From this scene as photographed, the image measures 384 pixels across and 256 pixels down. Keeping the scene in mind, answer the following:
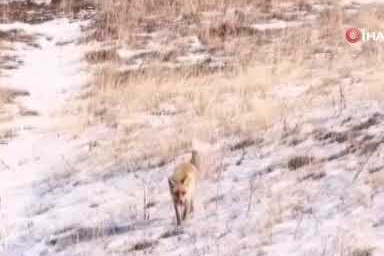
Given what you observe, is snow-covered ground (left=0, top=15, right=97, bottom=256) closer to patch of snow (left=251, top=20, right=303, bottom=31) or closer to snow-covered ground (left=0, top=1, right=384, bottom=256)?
snow-covered ground (left=0, top=1, right=384, bottom=256)

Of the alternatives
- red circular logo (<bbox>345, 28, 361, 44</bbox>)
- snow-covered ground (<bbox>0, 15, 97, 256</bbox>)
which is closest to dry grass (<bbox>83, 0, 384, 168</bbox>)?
red circular logo (<bbox>345, 28, 361, 44</bbox>)

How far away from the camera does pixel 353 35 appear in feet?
9.46

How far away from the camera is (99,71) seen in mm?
2848

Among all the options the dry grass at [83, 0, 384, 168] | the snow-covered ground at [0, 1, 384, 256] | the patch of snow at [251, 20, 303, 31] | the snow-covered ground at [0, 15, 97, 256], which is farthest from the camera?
the patch of snow at [251, 20, 303, 31]

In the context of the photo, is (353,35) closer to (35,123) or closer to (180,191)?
(180,191)

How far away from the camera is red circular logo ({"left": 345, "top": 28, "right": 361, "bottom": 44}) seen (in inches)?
113

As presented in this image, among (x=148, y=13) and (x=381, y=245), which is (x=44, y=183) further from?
(x=381, y=245)

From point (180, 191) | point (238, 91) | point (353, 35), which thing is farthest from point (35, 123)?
point (353, 35)

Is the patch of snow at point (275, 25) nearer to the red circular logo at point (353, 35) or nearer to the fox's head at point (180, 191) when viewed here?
the red circular logo at point (353, 35)

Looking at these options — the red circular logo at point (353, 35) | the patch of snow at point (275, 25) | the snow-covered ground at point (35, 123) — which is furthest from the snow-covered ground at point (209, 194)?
the patch of snow at point (275, 25)

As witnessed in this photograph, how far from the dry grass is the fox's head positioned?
0.47 ft

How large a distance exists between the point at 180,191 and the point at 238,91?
46 cm

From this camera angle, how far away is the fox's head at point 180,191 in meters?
2.55

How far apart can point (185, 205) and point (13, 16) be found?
1.05 metres
